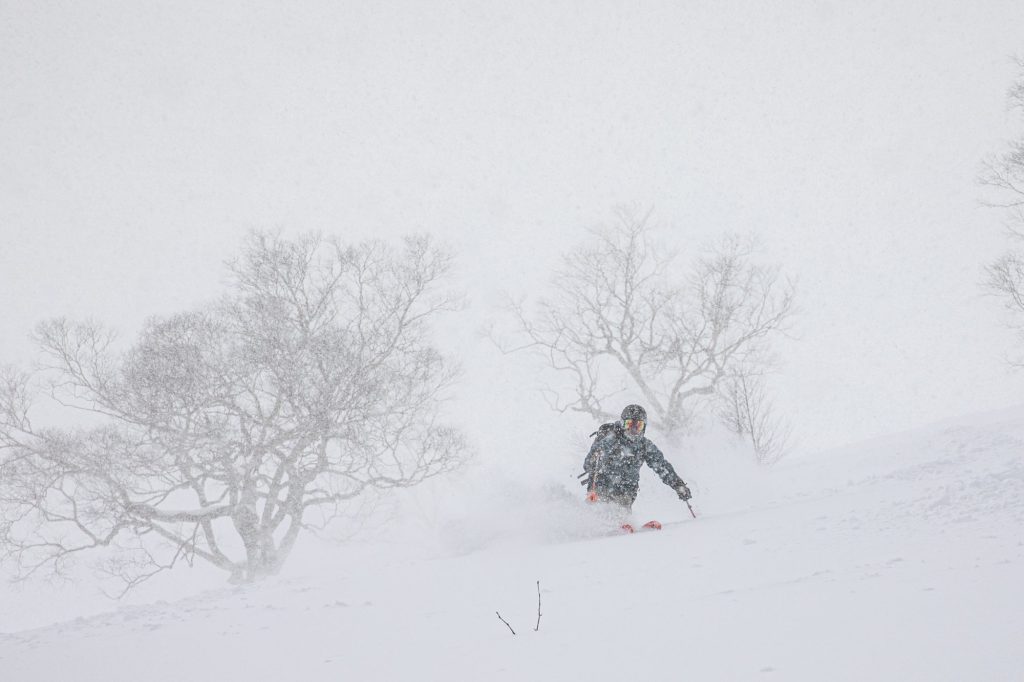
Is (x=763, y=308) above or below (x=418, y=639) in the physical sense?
above

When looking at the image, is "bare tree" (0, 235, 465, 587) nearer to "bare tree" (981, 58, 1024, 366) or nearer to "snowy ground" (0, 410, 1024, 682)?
"snowy ground" (0, 410, 1024, 682)

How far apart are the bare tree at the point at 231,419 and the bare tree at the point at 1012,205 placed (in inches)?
625

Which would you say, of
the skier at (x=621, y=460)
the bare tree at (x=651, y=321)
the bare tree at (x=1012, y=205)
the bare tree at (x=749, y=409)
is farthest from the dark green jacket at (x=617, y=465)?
the bare tree at (x=1012, y=205)

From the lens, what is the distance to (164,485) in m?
13.3

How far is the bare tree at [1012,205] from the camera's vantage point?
47.3ft

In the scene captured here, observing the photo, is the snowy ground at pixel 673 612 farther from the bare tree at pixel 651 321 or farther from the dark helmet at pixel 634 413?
the bare tree at pixel 651 321

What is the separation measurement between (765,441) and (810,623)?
20.5 meters

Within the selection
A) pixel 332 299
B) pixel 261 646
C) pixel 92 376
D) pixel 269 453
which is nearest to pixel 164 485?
pixel 269 453

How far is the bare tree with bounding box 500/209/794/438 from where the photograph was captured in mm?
19047

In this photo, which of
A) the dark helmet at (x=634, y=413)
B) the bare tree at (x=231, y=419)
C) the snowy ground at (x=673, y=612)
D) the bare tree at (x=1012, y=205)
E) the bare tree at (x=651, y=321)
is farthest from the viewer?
the bare tree at (x=651, y=321)

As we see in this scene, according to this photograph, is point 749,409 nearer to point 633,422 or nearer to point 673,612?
point 633,422

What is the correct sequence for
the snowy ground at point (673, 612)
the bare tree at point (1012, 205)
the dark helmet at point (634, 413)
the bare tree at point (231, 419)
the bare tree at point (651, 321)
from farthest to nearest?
the bare tree at point (651, 321)
the bare tree at point (1012, 205)
the bare tree at point (231, 419)
the dark helmet at point (634, 413)
the snowy ground at point (673, 612)

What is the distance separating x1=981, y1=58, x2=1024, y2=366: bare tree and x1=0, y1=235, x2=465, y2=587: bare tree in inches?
625

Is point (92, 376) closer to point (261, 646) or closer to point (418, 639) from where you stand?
point (261, 646)
